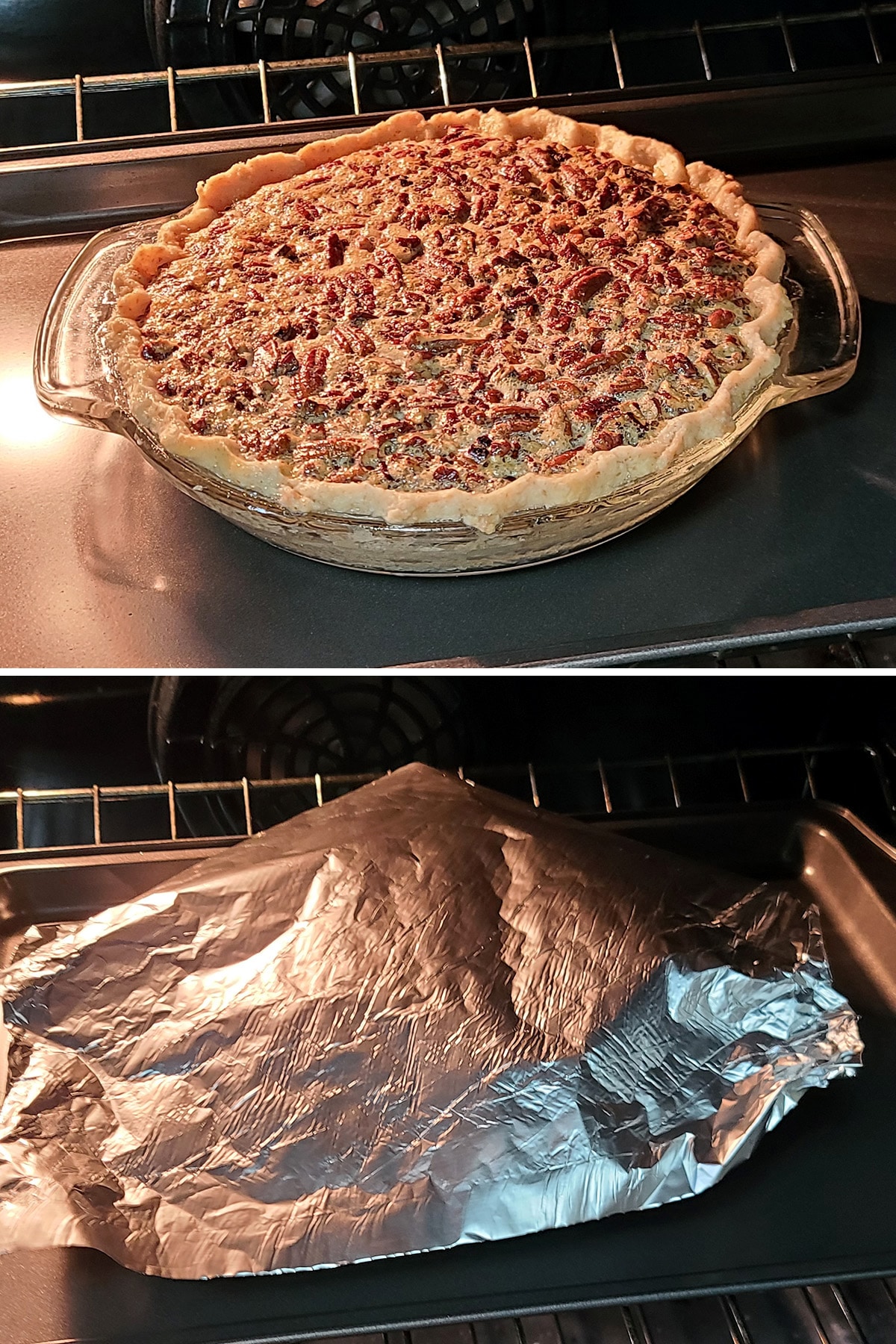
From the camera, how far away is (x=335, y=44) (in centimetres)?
107

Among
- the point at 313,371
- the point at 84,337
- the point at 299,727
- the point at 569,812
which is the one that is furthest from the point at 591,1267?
the point at 84,337

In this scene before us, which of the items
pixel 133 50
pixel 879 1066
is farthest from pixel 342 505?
pixel 133 50

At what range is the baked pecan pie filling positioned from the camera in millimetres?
792

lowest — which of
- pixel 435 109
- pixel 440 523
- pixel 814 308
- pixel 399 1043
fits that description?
pixel 399 1043

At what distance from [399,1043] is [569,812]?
0.79 ft

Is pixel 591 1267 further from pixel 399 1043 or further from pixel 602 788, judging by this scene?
pixel 602 788

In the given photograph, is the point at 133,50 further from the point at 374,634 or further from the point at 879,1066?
the point at 879,1066

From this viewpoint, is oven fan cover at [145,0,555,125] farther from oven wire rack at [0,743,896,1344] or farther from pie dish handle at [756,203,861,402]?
oven wire rack at [0,743,896,1344]

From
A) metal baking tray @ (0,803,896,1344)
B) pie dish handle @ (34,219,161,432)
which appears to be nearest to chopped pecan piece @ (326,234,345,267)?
pie dish handle @ (34,219,161,432)

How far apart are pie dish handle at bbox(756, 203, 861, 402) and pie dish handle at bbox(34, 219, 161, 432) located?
1.48ft

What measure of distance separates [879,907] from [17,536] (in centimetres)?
64

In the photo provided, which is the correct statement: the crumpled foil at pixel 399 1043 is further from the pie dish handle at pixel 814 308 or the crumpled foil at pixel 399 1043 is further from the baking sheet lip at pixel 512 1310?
the pie dish handle at pixel 814 308

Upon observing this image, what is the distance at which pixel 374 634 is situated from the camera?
2.66 feet

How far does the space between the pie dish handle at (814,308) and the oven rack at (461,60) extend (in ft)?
0.78
